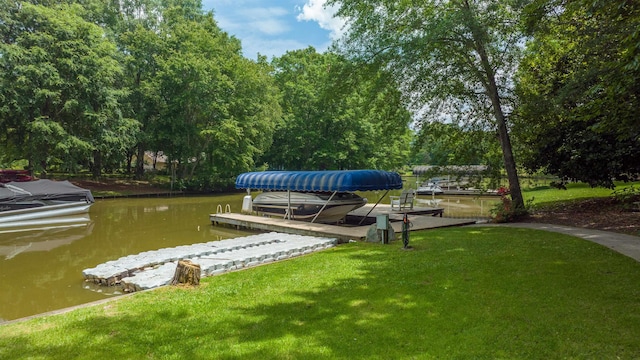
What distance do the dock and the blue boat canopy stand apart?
141cm

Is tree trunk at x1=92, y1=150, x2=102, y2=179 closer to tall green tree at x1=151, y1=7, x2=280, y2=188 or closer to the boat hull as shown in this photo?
tall green tree at x1=151, y1=7, x2=280, y2=188

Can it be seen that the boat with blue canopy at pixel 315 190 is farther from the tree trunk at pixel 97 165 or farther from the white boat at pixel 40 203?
the tree trunk at pixel 97 165

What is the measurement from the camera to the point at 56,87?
29.2 meters

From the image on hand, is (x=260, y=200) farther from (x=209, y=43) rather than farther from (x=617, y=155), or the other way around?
(x=209, y=43)

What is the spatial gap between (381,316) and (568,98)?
32.4 ft

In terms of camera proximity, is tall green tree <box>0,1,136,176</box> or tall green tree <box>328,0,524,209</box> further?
tall green tree <box>0,1,136,176</box>

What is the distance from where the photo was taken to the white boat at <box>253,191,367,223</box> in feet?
50.5

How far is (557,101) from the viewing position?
1041cm

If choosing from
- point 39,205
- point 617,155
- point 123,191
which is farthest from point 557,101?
point 123,191

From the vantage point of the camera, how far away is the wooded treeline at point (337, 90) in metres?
12.0

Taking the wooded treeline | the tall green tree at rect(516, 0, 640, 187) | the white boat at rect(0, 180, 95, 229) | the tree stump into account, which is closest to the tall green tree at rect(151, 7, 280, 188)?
the wooded treeline

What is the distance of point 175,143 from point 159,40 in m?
10.4

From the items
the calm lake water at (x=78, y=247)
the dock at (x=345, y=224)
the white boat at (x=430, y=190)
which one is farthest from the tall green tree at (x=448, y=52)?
the white boat at (x=430, y=190)

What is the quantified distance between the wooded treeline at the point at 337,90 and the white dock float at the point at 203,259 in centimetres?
684
